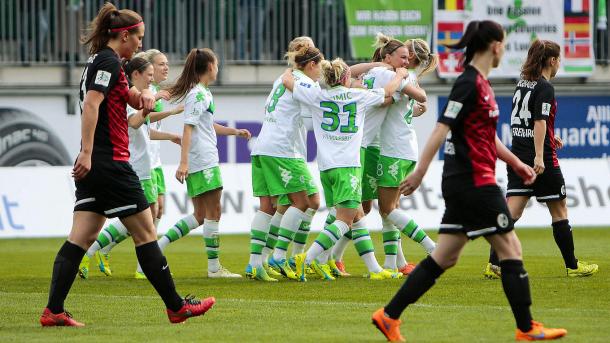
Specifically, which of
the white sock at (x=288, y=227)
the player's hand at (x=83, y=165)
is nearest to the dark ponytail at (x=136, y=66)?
Answer: the white sock at (x=288, y=227)

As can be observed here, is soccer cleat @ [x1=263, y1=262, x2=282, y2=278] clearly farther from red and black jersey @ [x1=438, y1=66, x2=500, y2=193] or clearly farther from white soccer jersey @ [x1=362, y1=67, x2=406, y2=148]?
red and black jersey @ [x1=438, y1=66, x2=500, y2=193]

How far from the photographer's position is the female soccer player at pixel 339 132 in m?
11.4

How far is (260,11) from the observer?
2628 cm

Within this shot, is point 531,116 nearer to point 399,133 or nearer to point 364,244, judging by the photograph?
point 399,133

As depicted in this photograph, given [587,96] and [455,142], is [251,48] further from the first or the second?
[455,142]

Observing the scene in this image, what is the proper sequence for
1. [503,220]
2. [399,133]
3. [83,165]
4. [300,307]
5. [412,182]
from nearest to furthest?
[412,182] → [503,220] → [83,165] → [300,307] → [399,133]

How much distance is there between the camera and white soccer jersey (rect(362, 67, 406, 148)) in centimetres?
1190

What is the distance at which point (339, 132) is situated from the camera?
1144cm

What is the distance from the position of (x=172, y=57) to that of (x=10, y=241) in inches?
301

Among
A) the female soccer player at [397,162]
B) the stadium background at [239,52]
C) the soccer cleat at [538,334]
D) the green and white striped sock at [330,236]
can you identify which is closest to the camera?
the soccer cleat at [538,334]

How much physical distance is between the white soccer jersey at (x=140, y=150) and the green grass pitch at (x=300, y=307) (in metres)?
1.07

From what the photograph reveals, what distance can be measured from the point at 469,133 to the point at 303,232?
5.10m

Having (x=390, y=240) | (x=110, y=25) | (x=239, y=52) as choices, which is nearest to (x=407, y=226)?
(x=390, y=240)

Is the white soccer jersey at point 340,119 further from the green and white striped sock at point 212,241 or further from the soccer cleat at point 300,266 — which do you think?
the green and white striped sock at point 212,241
